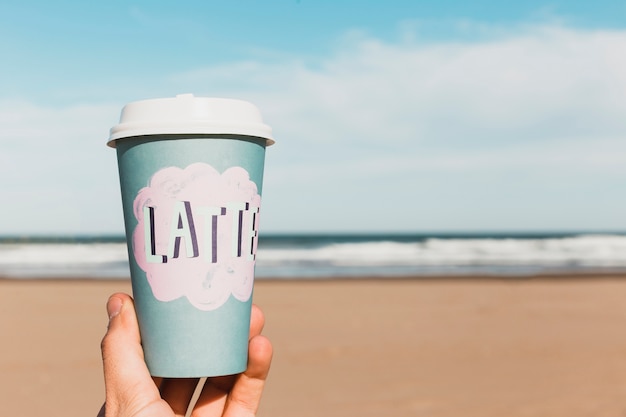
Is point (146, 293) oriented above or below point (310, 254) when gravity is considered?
above

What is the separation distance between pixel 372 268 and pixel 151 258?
46.8 feet

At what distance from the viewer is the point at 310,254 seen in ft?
71.8

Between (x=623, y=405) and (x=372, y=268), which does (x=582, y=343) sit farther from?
(x=372, y=268)

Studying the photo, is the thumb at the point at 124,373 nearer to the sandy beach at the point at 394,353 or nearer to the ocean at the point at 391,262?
the sandy beach at the point at 394,353

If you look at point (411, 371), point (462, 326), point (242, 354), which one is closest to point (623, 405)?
point (411, 371)

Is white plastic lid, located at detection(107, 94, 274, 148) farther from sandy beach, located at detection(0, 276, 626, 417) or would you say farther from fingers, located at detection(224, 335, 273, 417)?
sandy beach, located at detection(0, 276, 626, 417)

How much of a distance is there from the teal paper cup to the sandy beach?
12.0 feet

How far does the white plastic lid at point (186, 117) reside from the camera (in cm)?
182

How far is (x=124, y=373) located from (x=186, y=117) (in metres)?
0.72

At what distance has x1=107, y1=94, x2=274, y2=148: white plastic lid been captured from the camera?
5.97 ft

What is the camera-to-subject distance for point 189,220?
1816 mm

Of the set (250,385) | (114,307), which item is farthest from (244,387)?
(114,307)

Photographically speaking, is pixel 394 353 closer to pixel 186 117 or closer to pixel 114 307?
pixel 114 307

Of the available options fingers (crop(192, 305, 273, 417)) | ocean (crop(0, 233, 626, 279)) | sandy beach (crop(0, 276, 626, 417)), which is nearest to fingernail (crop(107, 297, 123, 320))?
fingers (crop(192, 305, 273, 417))
